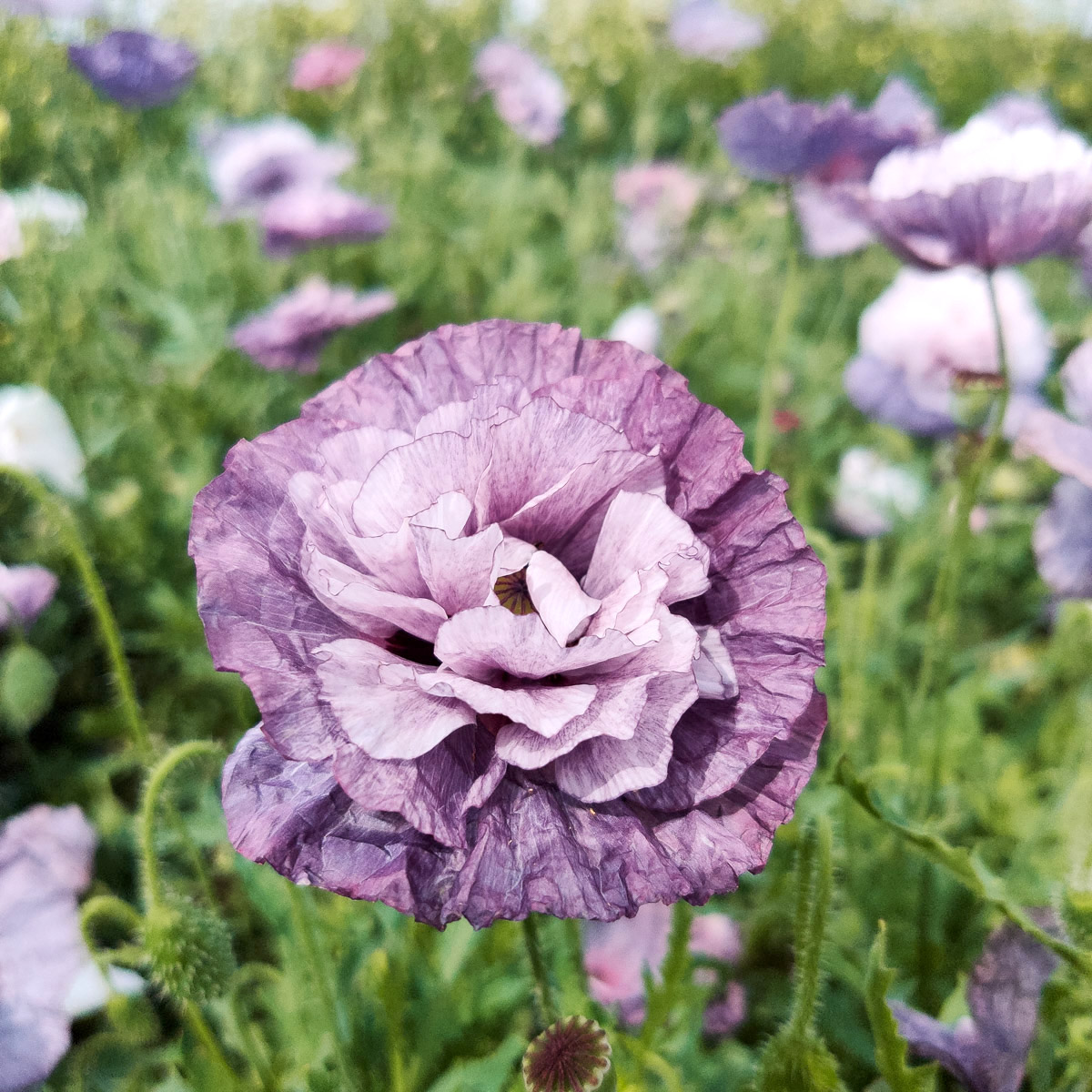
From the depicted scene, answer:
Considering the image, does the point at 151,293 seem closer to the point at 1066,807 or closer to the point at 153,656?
the point at 153,656

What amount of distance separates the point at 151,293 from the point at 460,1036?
217 cm

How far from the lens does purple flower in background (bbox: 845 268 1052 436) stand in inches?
63.8

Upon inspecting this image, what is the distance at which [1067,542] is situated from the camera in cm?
113

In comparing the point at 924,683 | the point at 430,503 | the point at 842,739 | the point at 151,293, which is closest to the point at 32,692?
the point at 430,503

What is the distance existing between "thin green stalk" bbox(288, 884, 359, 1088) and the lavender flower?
4.89ft

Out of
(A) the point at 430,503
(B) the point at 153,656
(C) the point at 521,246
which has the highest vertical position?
(A) the point at 430,503

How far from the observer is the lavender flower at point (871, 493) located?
2068 millimetres

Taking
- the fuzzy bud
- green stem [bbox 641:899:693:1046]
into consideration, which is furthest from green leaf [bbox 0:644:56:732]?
green stem [bbox 641:899:693:1046]

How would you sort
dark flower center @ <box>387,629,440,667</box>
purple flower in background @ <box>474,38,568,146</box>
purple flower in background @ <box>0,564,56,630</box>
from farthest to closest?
purple flower in background @ <box>474,38,568,146</box>, purple flower in background @ <box>0,564,56,630</box>, dark flower center @ <box>387,629,440,667</box>

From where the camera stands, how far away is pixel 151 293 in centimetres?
254

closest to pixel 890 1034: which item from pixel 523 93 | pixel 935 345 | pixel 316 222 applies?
pixel 935 345

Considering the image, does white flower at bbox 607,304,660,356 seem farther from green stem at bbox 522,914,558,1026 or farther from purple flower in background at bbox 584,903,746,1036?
green stem at bbox 522,914,558,1026

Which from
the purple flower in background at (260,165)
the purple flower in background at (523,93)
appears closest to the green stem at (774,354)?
the purple flower in background at (260,165)

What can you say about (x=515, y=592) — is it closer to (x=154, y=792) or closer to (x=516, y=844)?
(x=516, y=844)
